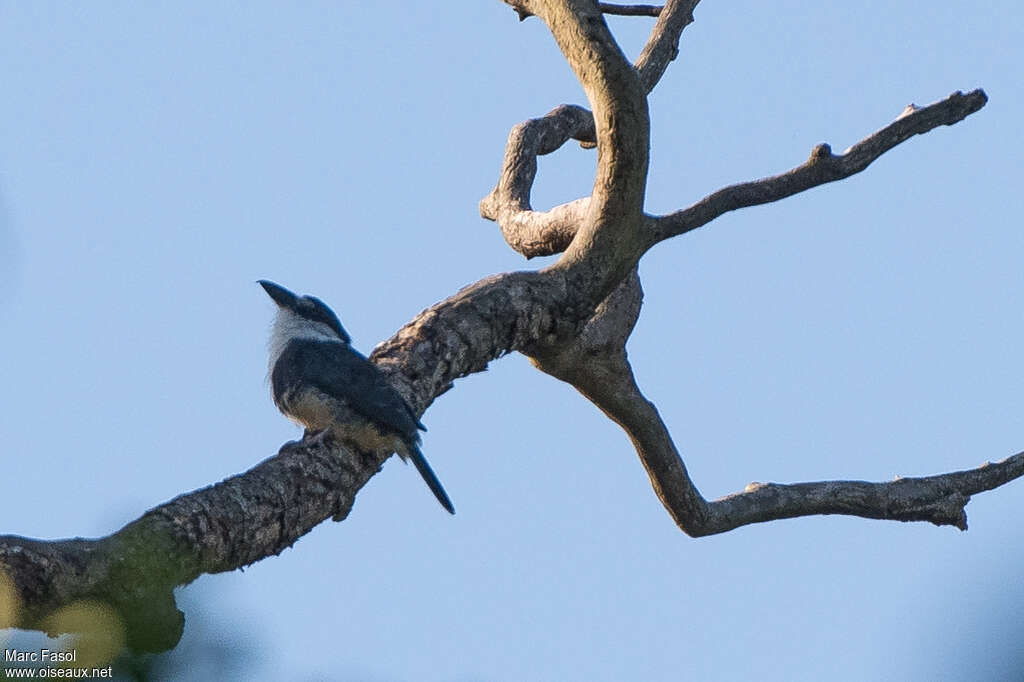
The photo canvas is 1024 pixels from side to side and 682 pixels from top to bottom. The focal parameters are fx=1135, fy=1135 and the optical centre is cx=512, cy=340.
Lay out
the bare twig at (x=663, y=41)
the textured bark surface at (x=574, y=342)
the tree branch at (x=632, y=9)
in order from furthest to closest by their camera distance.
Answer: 1. the tree branch at (x=632, y=9)
2. the bare twig at (x=663, y=41)
3. the textured bark surface at (x=574, y=342)

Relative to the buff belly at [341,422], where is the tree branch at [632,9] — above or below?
above

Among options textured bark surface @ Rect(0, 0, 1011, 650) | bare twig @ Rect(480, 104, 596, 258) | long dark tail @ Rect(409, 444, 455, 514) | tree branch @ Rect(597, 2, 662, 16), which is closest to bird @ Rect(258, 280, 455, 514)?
long dark tail @ Rect(409, 444, 455, 514)

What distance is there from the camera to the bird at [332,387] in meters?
4.51

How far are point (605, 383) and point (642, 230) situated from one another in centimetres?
94

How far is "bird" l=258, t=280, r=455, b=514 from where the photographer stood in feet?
14.8

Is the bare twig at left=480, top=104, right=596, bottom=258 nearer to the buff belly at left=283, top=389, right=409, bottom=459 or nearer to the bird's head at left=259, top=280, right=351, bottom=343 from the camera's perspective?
the bird's head at left=259, top=280, right=351, bottom=343

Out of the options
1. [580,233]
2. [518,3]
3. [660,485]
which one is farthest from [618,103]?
[518,3]

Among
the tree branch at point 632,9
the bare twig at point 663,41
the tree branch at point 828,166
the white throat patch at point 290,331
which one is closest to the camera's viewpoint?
the tree branch at point 828,166

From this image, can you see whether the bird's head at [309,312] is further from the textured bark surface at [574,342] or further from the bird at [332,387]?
the textured bark surface at [574,342]

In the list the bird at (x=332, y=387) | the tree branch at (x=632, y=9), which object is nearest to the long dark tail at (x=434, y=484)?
the bird at (x=332, y=387)

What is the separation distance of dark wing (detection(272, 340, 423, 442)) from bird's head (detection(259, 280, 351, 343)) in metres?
0.33

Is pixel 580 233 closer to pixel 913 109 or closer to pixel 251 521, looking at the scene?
pixel 913 109

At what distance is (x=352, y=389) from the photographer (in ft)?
15.5

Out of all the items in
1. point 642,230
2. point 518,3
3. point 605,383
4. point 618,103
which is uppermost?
point 518,3
